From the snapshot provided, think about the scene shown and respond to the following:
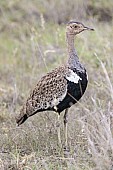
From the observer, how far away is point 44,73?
8.85 m

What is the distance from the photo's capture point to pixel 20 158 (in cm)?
557

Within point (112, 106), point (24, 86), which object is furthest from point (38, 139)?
point (24, 86)

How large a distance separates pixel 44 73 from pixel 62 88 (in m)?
2.81

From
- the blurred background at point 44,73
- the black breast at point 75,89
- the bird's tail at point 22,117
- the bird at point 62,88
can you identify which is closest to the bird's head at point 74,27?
the bird at point 62,88

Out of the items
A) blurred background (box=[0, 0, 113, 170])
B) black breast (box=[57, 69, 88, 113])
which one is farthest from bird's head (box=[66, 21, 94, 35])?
black breast (box=[57, 69, 88, 113])

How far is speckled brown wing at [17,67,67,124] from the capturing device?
6094mm

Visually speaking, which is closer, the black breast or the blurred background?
the blurred background

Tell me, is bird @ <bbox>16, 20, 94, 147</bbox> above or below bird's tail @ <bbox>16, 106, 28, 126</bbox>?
above

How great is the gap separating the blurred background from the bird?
181 millimetres

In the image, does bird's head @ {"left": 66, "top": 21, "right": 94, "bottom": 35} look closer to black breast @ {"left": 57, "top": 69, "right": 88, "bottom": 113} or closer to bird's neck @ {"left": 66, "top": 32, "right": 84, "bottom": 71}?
bird's neck @ {"left": 66, "top": 32, "right": 84, "bottom": 71}

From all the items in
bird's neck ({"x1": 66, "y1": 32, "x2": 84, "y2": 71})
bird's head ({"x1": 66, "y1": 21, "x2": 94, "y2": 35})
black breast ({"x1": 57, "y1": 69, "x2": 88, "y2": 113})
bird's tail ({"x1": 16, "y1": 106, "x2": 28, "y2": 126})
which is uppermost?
bird's head ({"x1": 66, "y1": 21, "x2": 94, "y2": 35})

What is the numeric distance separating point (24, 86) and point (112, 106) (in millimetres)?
2275

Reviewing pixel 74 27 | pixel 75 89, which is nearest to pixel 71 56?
pixel 74 27

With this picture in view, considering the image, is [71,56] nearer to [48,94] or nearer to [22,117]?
[48,94]
